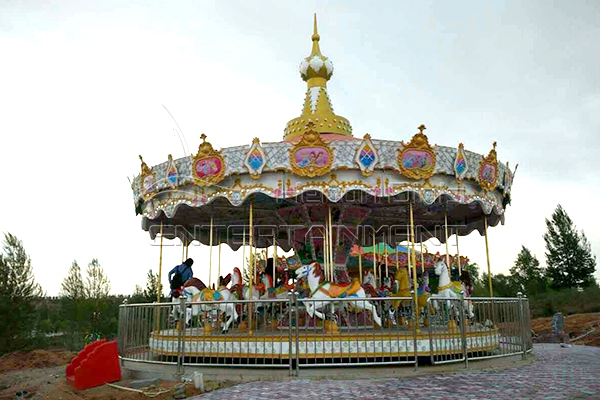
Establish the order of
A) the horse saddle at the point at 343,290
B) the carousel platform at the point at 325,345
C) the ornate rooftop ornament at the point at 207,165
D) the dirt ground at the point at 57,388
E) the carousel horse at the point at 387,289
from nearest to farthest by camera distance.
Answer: the dirt ground at the point at 57,388
the carousel platform at the point at 325,345
the horse saddle at the point at 343,290
the ornate rooftop ornament at the point at 207,165
the carousel horse at the point at 387,289

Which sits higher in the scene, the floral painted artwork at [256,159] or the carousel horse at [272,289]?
the floral painted artwork at [256,159]

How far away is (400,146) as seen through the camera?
29.5 feet

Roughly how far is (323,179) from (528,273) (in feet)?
125

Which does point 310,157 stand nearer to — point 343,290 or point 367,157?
point 367,157

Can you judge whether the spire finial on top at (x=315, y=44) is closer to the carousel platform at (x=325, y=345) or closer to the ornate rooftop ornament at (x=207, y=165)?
the ornate rooftop ornament at (x=207, y=165)

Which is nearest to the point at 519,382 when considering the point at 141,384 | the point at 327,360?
the point at 327,360

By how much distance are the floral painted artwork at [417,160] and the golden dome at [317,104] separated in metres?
3.13

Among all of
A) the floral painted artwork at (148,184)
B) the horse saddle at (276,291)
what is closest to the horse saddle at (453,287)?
the horse saddle at (276,291)

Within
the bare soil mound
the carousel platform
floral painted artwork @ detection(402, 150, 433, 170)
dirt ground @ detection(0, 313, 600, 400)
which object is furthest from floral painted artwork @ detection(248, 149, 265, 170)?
the bare soil mound

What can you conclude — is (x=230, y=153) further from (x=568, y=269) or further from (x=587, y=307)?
(x=568, y=269)

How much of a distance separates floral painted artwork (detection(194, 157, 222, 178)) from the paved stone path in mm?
4205

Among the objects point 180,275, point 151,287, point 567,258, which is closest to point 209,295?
point 180,275

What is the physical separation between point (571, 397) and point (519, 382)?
110 cm

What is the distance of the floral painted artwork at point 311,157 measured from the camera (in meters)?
8.80
